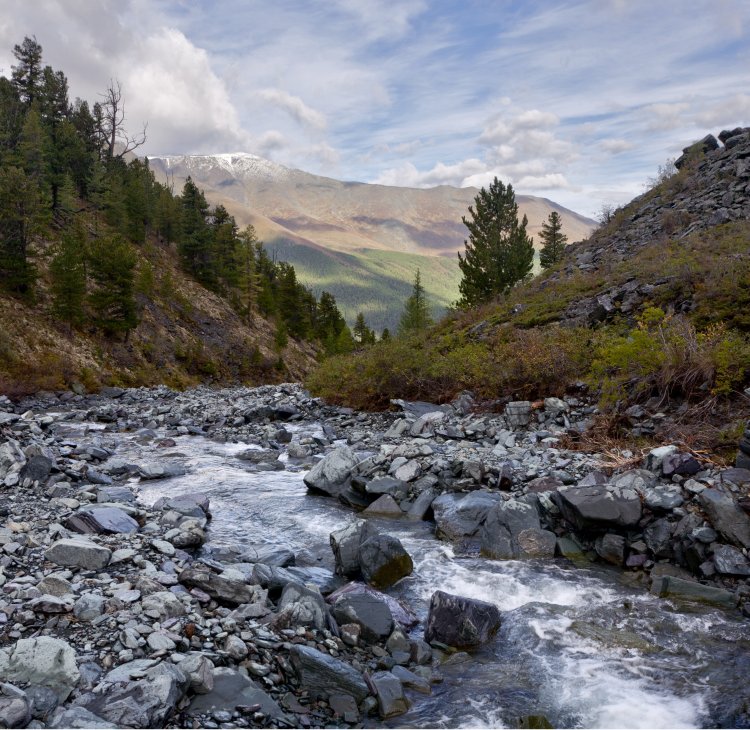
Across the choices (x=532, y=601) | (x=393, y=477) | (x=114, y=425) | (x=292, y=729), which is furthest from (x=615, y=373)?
(x=114, y=425)

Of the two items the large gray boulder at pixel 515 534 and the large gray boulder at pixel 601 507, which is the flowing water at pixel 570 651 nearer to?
the large gray boulder at pixel 515 534

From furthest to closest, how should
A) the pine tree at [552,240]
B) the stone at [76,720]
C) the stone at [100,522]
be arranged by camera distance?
the pine tree at [552,240], the stone at [100,522], the stone at [76,720]

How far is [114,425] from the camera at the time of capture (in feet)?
71.4

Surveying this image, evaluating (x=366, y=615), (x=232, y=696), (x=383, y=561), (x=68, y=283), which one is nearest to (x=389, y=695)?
(x=366, y=615)

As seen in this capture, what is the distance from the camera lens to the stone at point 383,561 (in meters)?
8.52

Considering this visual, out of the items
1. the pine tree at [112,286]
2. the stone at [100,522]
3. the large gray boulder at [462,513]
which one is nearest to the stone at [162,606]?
the stone at [100,522]

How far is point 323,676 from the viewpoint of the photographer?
5660 mm

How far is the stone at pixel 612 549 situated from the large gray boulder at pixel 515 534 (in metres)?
0.78

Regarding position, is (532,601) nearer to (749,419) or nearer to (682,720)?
(682,720)

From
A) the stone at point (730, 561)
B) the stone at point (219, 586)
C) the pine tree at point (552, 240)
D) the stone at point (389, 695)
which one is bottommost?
the stone at point (389, 695)

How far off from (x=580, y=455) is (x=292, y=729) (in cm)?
890

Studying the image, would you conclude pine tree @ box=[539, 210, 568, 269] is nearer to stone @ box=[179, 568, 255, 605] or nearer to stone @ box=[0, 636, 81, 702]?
stone @ box=[179, 568, 255, 605]

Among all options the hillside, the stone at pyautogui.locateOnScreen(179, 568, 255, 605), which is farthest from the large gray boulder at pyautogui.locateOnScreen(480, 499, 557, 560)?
the stone at pyautogui.locateOnScreen(179, 568, 255, 605)

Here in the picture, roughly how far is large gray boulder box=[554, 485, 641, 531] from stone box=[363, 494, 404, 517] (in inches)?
140
